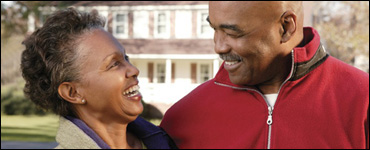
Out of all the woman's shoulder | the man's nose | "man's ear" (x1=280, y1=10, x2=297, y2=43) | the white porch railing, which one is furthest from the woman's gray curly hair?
the white porch railing

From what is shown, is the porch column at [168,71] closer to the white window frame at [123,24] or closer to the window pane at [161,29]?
the window pane at [161,29]

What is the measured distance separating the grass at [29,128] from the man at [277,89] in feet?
40.4

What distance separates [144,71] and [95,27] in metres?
22.3

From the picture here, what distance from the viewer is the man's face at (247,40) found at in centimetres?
257

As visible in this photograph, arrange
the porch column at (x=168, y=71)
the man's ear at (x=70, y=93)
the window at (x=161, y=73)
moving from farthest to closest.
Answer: the window at (x=161, y=73)
the porch column at (x=168, y=71)
the man's ear at (x=70, y=93)

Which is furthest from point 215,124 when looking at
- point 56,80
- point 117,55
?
point 56,80

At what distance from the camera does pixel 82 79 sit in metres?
2.75

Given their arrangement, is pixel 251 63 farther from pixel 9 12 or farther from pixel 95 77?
pixel 9 12

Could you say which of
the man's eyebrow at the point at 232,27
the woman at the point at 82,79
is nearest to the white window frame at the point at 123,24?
the woman at the point at 82,79

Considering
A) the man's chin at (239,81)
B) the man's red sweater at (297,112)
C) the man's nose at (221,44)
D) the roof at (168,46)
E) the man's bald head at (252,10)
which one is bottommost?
the roof at (168,46)

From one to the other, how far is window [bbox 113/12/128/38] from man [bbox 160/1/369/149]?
21073mm

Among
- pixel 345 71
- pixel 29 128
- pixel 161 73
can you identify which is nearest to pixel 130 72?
pixel 345 71

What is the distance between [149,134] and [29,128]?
16.2 meters

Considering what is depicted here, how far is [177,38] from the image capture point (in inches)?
923
